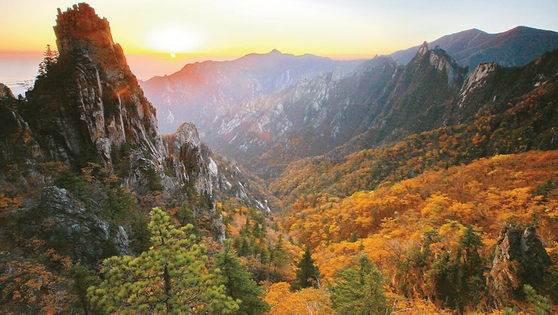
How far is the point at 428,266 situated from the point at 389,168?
88.0 metres

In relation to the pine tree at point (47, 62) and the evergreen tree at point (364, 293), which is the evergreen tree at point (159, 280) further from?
the pine tree at point (47, 62)

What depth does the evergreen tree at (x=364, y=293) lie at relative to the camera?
9.51 metres

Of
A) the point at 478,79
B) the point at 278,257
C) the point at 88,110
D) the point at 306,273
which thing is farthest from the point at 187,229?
the point at 478,79

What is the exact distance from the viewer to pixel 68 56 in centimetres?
3581

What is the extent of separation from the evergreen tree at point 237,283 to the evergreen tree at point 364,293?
7060 millimetres

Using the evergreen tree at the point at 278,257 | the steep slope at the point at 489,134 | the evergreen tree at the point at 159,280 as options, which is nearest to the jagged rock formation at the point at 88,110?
the evergreen tree at the point at 278,257

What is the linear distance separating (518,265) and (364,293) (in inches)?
349

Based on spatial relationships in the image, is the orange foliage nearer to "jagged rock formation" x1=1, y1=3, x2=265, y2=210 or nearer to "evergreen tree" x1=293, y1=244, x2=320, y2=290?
"evergreen tree" x1=293, y1=244, x2=320, y2=290

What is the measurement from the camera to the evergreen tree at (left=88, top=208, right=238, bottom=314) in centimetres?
743

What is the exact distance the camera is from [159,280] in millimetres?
8031

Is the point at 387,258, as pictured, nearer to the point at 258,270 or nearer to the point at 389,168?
the point at 258,270

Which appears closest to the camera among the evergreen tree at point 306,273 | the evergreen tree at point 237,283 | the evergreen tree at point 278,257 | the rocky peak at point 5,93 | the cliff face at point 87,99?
the evergreen tree at point 237,283

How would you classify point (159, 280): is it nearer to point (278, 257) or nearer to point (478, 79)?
point (278, 257)

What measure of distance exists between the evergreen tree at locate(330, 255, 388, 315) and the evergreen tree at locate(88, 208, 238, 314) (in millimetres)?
5011
